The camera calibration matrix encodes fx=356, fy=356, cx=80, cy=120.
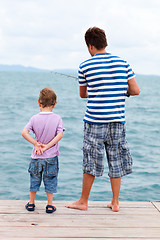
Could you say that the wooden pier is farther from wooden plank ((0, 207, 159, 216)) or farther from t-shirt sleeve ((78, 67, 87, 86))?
t-shirt sleeve ((78, 67, 87, 86))

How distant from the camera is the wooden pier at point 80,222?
98.6 inches

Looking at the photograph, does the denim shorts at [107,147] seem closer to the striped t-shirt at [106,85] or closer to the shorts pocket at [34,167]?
the striped t-shirt at [106,85]

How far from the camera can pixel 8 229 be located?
8.43 feet

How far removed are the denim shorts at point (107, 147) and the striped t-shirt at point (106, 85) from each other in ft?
Result: 0.24

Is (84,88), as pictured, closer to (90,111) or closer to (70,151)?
(90,111)

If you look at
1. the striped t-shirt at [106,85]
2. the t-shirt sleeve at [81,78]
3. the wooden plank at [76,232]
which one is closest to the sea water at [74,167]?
the t-shirt sleeve at [81,78]

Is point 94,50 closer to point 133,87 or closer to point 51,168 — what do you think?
point 133,87

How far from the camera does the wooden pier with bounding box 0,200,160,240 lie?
2504 millimetres

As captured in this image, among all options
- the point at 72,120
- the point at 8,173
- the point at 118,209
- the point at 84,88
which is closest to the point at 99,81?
the point at 84,88

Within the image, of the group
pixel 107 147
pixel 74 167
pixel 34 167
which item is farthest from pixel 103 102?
pixel 74 167

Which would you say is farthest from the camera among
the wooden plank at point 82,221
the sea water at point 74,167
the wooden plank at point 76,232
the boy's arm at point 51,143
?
the sea water at point 74,167

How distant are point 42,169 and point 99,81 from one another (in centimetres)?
84

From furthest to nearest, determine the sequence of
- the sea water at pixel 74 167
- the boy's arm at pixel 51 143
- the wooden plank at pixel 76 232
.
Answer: the sea water at pixel 74 167
the boy's arm at pixel 51 143
the wooden plank at pixel 76 232

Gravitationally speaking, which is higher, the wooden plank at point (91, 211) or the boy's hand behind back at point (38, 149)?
the boy's hand behind back at point (38, 149)
